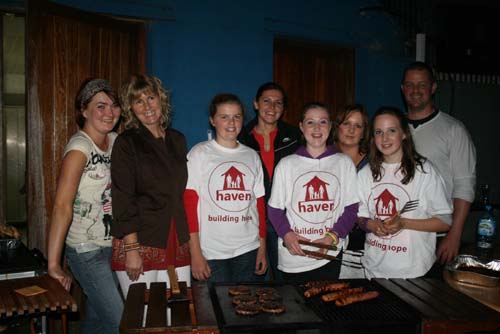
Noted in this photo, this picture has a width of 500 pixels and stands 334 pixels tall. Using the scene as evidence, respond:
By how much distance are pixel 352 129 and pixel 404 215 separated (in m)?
0.85

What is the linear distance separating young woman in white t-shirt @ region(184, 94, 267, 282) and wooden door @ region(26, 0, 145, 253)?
1.20 meters

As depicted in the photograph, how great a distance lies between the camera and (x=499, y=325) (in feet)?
6.87

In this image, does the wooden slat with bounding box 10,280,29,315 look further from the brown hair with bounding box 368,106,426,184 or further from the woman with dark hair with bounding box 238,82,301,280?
the brown hair with bounding box 368,106,426,184

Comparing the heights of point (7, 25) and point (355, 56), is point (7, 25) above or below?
above

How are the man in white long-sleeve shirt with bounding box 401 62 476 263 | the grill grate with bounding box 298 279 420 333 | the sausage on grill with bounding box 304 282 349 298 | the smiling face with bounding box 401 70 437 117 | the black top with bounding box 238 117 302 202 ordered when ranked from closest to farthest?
the grill grate with bounding box 298 279 420 333, the sausage on grill with bounding box 304 282 349 298, the black top with bounding box 238 117 302 202, the man in white long-sleeve shirt with bounding box 401 62 476 263, the smiling face with bounding box 401 70 437 117

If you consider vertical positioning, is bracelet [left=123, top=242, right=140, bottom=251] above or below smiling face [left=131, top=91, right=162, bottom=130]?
below

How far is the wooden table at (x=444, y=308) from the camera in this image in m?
2.06

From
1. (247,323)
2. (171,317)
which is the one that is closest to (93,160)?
(171,317)

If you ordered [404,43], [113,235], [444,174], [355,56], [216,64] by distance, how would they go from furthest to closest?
1. [404,43]
2. [355,56]
3. [216,64]
4. [444,174]
5. [113,235]

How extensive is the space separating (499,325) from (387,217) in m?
0.99

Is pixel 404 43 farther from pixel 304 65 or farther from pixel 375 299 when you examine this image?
pixel 375 299

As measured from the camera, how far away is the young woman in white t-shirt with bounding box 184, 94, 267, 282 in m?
3.07

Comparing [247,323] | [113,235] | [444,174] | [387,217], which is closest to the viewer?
[247,323]

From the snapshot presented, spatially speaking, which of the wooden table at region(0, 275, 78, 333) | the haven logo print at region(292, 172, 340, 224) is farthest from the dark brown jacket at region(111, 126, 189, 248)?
Result: the haven logo print at region(292, 172, 340, 224)
